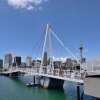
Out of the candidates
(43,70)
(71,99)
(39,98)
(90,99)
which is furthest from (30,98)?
(43,70)

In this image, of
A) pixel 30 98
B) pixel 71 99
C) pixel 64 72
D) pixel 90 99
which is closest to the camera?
pixel 90 99

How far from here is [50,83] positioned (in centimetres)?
6038

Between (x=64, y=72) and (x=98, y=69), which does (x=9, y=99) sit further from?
(x=98, y=69)

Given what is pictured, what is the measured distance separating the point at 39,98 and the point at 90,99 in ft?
34.9

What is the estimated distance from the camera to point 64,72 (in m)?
50.5

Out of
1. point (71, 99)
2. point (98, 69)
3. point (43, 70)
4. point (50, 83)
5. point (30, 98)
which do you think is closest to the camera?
point (98, 69)

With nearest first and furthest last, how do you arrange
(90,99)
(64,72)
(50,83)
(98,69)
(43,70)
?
(98,69) < (90,99) < (64,72) < (50,83) < (43,70)

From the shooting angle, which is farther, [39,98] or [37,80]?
[37,80]

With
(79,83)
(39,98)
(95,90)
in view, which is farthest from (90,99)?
(95,90)

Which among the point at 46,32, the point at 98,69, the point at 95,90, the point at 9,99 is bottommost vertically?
the point at 9,99

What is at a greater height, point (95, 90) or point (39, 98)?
point (95, 90)

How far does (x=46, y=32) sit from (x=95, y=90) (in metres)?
44.3

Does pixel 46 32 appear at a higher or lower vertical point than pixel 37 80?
higher

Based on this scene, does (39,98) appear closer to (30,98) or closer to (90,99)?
(30,98)
